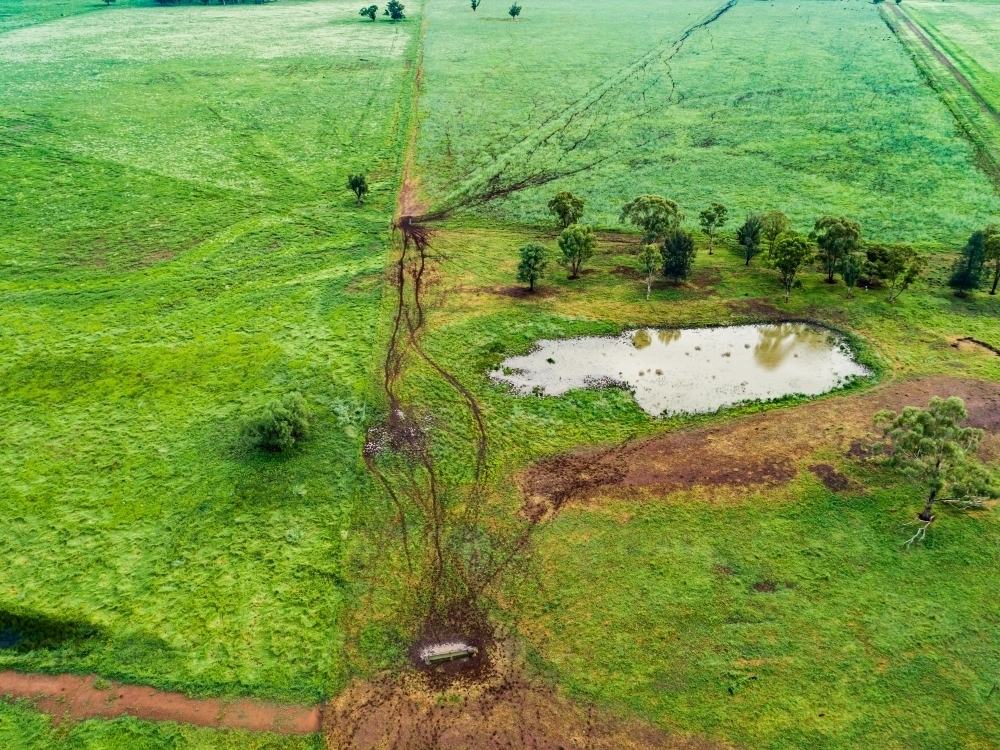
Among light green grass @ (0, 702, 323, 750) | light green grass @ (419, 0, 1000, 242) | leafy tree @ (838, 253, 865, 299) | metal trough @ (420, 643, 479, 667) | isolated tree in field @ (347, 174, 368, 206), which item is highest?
light green grass @ (419, 0, 1000, 242)

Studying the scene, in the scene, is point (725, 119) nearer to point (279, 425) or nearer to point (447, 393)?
point (447, 393)

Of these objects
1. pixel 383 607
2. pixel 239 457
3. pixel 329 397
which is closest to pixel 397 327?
pixel 329 397

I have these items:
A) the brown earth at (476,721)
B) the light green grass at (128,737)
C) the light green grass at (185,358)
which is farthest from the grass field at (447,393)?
the brown earth at (476,721)

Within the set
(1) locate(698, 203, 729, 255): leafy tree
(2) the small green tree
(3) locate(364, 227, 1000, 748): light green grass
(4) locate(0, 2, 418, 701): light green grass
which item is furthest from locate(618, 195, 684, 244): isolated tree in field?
(4) locate(0, 2, 418, 701): light green grass

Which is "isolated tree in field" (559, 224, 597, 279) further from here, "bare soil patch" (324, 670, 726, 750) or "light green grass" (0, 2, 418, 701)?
"bare soil patch" (324, 670, 726, 750)

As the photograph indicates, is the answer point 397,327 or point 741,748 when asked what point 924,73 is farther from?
point 741,748

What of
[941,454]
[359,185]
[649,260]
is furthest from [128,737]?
[359,185]
